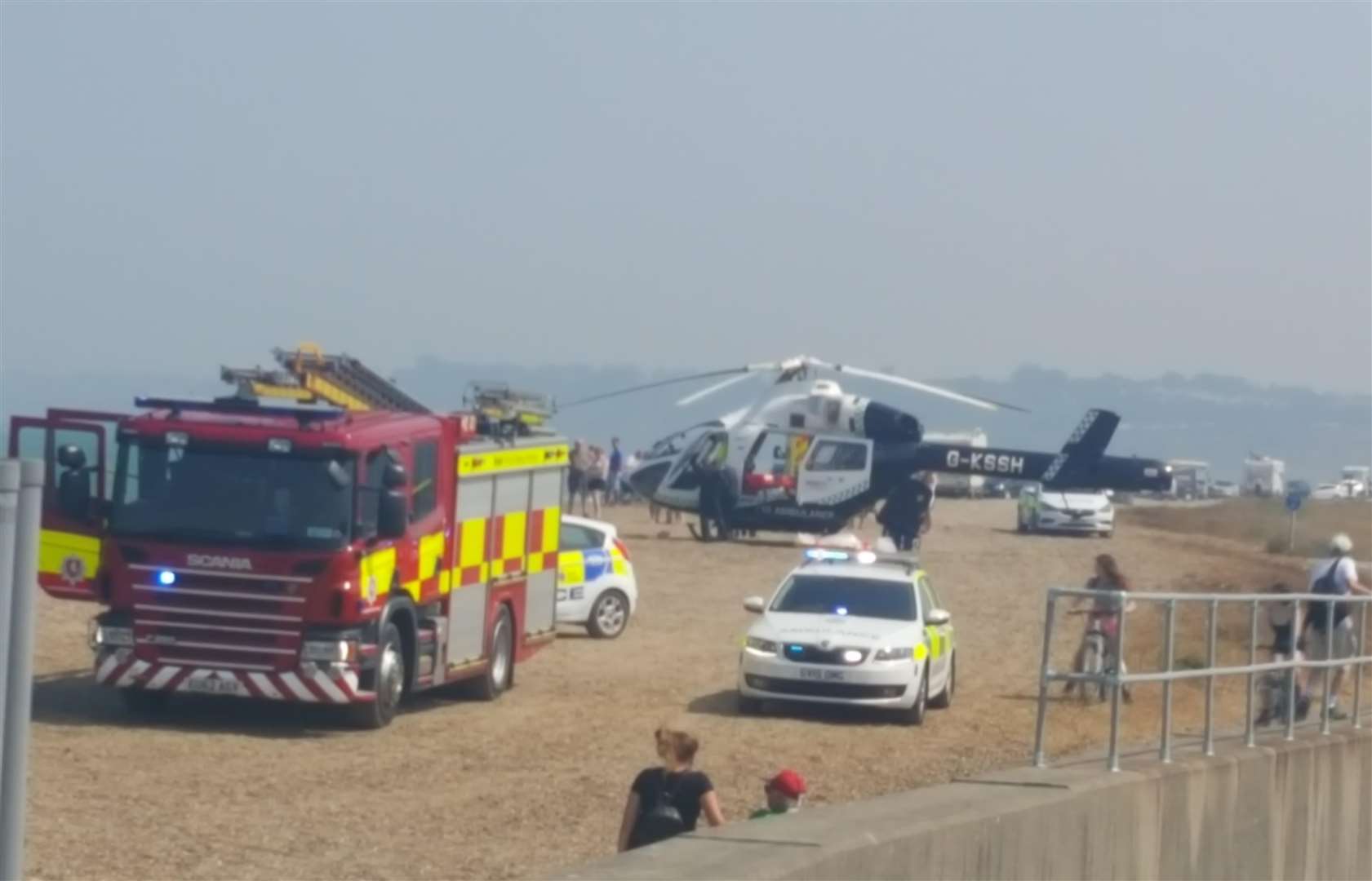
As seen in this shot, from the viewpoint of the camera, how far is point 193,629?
1805 centimetres

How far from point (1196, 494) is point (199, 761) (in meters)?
112

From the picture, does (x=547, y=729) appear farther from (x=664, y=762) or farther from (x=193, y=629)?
(x=664, y=762)

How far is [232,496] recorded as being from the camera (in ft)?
59.0

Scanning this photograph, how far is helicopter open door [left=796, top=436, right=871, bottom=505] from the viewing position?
49156 mm

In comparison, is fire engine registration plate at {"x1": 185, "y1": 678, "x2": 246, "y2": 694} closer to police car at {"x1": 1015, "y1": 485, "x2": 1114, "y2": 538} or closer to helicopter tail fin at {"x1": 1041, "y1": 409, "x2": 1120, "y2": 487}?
helicopter tail fin at {"x1": 1041, "y1": 409, "x2": 1120, "y2": 487}

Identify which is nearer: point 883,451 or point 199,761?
point 199,761

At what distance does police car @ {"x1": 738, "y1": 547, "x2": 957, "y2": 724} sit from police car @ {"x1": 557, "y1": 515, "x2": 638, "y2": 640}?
5.05 meters

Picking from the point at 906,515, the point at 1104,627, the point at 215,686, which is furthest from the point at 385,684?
the point at 906,515

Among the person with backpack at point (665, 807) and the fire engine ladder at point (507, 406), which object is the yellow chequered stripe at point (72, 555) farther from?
the person with backpack at point (665, 807)

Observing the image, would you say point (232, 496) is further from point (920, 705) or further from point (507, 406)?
point (920, 705)

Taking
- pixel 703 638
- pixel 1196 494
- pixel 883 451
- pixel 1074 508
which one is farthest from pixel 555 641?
pixel 1196 494

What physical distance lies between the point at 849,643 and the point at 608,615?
760 centimetres

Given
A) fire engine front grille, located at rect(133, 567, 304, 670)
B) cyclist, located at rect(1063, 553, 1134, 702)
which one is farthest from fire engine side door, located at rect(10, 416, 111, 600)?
cyclist, located at rect(1063, 553, 1134, 702)

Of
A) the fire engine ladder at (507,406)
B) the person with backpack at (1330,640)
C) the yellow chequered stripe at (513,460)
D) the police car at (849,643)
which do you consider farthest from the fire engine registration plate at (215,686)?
the person with backpack at (1330,640)
